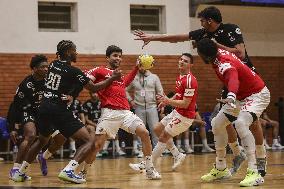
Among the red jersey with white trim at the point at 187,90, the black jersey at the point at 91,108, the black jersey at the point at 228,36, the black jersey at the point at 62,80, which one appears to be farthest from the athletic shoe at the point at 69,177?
the black jersey at the point at 91,108

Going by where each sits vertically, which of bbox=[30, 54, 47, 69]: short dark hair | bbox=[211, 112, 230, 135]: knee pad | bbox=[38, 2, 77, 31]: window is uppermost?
bbox=[38, 2, 77, 31]: window

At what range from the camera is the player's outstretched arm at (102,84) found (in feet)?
36.7

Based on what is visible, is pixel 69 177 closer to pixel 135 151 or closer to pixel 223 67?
pixel 223 67

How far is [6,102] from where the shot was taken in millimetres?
20656

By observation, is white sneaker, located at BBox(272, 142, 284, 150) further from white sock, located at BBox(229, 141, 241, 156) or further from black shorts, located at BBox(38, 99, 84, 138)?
black shorts, located at BBox(38, 99, 84, 138)

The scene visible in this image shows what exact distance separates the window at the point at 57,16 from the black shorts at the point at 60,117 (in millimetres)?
10060

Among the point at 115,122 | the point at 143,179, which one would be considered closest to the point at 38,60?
the point at 115,122

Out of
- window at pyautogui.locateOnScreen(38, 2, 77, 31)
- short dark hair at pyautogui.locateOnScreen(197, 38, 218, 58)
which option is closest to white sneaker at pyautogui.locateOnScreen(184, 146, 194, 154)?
window at pyautogui.locateOnScreen(38, 2, 77, 31)

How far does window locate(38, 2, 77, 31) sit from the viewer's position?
2122 cm

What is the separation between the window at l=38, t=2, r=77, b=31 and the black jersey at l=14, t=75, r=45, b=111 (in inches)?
321

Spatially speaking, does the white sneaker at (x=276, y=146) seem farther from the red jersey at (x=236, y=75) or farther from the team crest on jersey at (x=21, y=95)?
the red jersey at (x=236, y=75)

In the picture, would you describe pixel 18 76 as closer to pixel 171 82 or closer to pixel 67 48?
pixel 171 82

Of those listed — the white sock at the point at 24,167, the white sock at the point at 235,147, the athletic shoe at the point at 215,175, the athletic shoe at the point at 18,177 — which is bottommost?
the athletic shoe at the point at 18,177

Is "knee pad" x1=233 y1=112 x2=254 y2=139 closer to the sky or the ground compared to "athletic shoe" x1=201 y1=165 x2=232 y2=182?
closer to the sky
